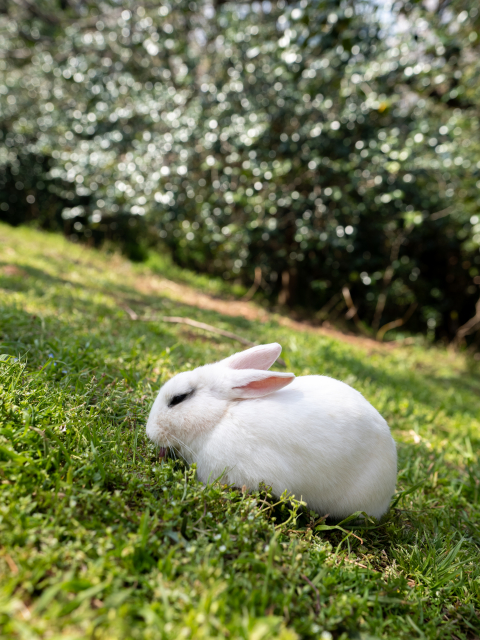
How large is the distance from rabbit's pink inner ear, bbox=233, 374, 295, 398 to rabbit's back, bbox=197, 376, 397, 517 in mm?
43

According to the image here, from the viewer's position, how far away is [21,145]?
10.2 meters

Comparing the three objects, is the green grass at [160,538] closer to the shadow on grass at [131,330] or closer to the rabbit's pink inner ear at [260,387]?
the shadow on grass at [131,330]

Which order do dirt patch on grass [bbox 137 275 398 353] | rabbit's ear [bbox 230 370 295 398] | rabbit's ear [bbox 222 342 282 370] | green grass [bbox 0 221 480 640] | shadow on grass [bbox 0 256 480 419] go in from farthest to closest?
dirt patch on grass [bbox 137 275 398 353] → shadow on grass [bbox 0 256 480 419] → rabbit's ear [bbox 222 342 282 370] → rabbit's ear [bbox 230 370 295 398] → green grass [bbox 0 221 480 640]

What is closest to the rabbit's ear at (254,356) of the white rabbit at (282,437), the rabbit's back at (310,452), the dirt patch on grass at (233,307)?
the white rabbit at (282,437)

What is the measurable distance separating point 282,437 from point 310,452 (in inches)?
5.2

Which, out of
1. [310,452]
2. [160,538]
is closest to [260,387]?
[310,452]

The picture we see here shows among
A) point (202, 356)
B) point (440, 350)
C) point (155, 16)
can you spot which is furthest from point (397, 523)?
point (155, 16)

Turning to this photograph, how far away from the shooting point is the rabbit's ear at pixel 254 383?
194 cm

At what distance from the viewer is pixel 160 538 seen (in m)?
1.40

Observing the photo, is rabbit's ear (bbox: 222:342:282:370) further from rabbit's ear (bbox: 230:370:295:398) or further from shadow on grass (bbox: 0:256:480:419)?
shadow on grass (bbox: 0:256:480:419)

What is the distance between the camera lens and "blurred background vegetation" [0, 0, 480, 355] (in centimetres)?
625

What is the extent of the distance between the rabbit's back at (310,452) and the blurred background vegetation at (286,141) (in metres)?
5.12

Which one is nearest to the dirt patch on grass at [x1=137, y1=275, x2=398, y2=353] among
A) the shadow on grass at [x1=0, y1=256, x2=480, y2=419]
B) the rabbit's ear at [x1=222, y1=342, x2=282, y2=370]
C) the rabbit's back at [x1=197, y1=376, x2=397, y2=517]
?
the shadow on grass at [x1=0, y1=256, x2=480, y2=419]

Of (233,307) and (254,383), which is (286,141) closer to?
(233,307)
